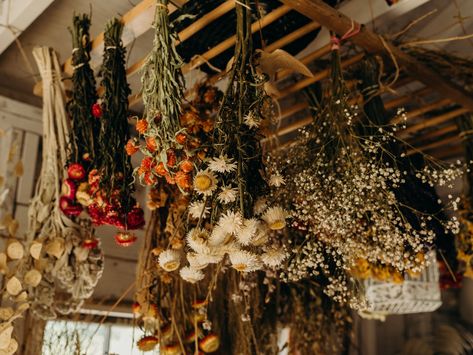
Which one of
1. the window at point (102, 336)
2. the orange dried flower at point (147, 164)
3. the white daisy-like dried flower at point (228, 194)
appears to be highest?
the orange dried flower at point (147, 164)

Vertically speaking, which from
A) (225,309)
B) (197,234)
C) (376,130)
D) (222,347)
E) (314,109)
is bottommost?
(222,347)

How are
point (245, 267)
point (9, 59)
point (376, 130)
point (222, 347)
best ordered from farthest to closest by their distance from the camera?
point (9, 59), point (222, 347), point (376, 130), point (245, 267)

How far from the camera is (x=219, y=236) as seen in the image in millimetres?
1211

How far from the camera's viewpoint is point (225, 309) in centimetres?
209

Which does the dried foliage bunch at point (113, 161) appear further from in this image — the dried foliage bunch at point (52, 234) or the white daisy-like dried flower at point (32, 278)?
the white daisy-like dried flower at point (32, 278)

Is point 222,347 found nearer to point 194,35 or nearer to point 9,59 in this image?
point 194,35

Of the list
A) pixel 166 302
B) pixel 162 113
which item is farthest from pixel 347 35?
pixel 166 302

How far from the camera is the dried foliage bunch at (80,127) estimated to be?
1669mm

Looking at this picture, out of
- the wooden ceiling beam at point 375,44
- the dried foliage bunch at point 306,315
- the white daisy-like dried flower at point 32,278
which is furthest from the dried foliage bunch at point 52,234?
the wooden ceiling beam at point 375,44

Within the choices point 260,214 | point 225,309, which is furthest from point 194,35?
point 225,309

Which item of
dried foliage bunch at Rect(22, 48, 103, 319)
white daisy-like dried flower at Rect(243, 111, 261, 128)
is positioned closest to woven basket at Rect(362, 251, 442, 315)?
dried foliage bunch at Rect(22, 48, 103, 319)

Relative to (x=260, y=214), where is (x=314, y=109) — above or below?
above

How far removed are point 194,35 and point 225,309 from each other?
0.98m

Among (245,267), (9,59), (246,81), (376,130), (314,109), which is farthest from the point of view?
(9,59)
